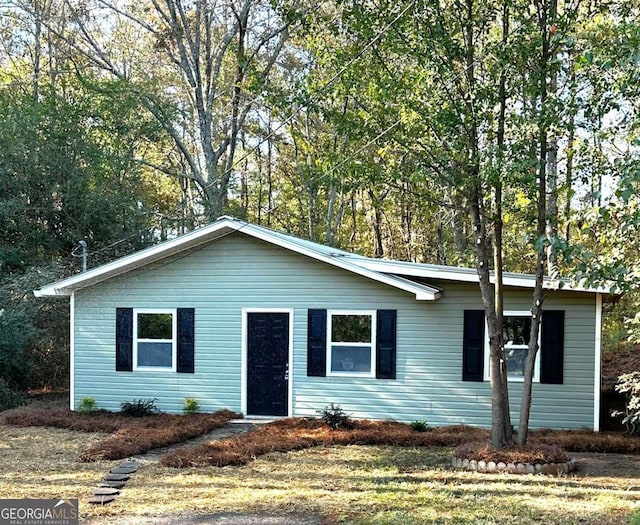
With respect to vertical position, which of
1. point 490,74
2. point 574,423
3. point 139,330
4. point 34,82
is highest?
point 34,82

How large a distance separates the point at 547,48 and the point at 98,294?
336 inches

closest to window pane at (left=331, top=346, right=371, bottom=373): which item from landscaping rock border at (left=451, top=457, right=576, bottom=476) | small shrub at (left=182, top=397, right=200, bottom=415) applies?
small shrub at (left=182, top=397, right=200, bottom=415)

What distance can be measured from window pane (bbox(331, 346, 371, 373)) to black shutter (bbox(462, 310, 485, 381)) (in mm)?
1544

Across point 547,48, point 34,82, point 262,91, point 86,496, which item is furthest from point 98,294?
point 34,82

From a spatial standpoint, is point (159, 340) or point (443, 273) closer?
point (443, 273)

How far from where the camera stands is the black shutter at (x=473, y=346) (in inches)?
432

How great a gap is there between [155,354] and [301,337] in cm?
268

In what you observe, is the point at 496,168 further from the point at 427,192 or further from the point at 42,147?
the point at 42,147

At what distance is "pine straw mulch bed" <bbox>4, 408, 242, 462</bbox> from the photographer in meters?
8.93

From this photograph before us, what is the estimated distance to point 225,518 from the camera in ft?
19.4

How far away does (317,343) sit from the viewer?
38.0 feet

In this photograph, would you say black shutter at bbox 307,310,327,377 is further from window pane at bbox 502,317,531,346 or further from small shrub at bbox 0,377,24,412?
small shrub at bbox 0,377,24,412

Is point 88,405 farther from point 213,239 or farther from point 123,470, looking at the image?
point 123,470

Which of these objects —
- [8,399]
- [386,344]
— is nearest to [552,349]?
[386,344]
